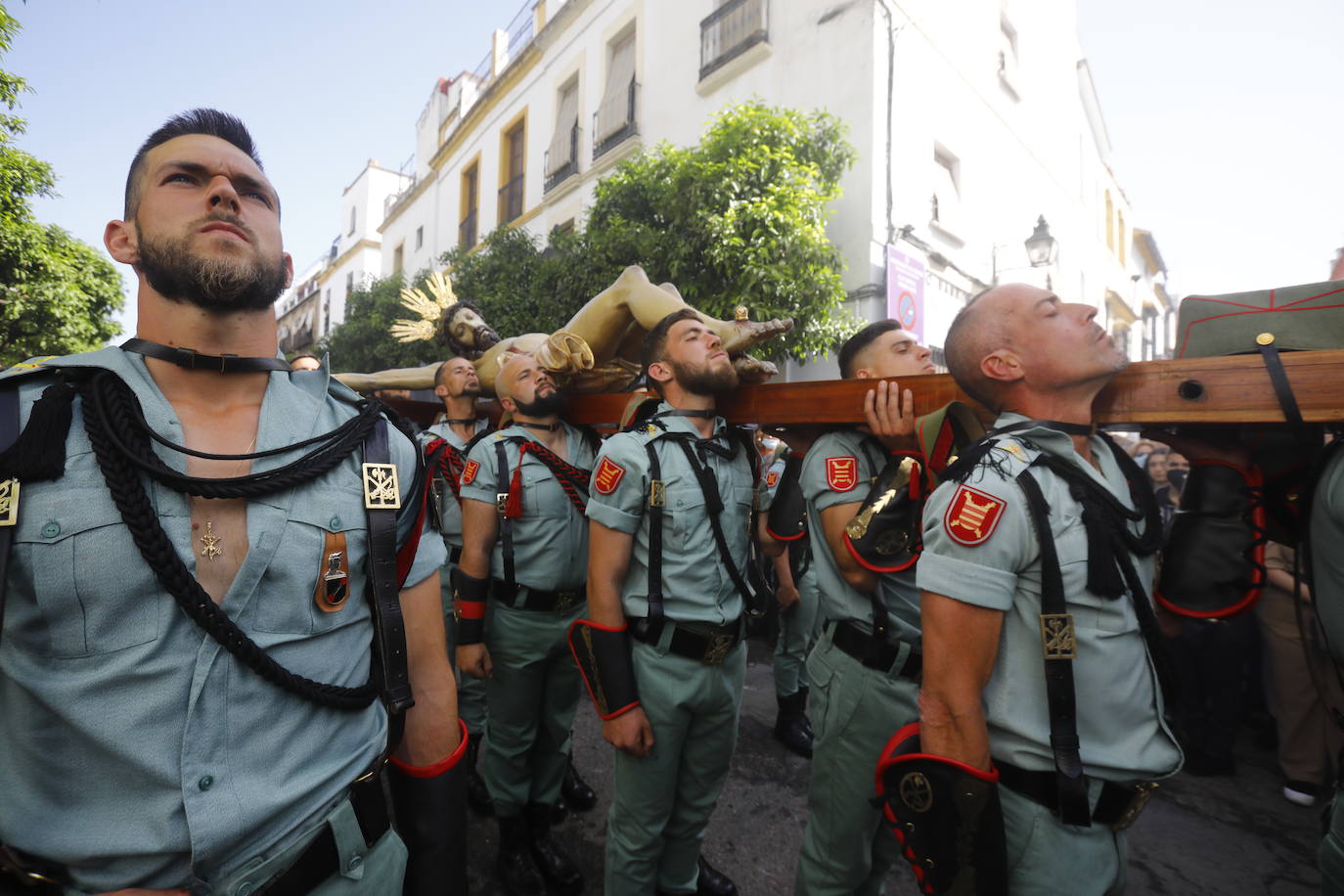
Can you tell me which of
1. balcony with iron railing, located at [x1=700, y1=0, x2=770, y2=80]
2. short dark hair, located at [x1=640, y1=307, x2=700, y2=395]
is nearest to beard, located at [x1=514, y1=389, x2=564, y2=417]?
short dark hair, located at [x1=640, y1=307, x2=700, y2=395]

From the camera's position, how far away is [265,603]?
1.18 meters

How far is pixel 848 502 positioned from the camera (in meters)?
2.38

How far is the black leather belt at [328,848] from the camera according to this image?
1142mm

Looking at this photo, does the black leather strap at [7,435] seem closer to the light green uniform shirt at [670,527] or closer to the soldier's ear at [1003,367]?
the light green uniform shirt at [670,527]

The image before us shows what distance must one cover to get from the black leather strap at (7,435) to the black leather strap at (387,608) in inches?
20.4

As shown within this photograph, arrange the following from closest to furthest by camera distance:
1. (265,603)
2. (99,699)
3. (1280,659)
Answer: (99,699) < (265,603) < (1280,659)

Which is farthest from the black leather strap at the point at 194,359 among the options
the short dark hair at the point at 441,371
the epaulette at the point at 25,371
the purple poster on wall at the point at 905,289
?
the purple poster on wall at the point at 905,289

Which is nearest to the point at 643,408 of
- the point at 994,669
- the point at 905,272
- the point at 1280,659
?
the point at 994,669

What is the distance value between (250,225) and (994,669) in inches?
74.9

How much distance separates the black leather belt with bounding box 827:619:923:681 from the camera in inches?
85.7

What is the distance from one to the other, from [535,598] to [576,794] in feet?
3.76

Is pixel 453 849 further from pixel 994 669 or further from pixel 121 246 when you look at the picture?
pixel 121 246

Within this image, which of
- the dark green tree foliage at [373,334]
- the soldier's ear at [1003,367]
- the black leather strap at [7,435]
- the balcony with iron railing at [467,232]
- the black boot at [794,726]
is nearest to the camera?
the black leather strap at [7,435]

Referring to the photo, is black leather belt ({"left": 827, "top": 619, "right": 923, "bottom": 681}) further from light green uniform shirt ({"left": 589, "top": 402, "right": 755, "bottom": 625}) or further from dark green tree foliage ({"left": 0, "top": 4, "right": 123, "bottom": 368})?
dark green tree foliage ({"left": 0, "top": 4, "right": 123, "bottom": 368})
